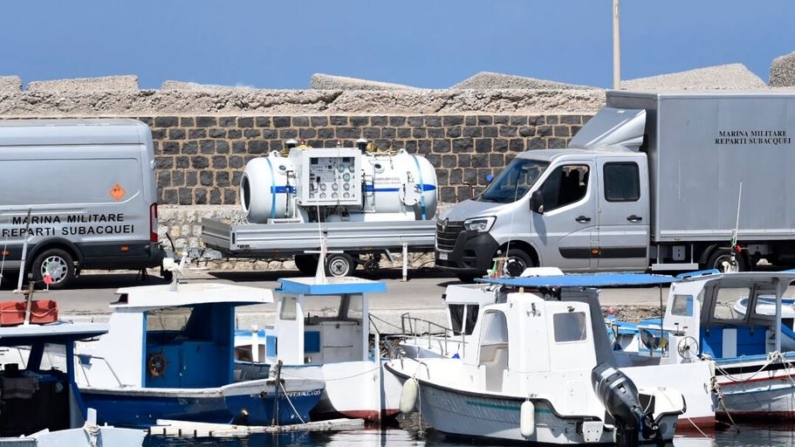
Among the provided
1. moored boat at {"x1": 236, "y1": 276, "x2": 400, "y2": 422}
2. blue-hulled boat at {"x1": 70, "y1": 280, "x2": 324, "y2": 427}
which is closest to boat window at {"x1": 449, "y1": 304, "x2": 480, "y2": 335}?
moored boat at {"x1": 236, "y1": 276, "x2": 400, "y2": 422}

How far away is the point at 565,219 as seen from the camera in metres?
23.8

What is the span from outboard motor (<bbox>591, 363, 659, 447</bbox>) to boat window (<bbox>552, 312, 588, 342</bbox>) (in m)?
0.83

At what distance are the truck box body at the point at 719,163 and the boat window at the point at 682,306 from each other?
513 cm

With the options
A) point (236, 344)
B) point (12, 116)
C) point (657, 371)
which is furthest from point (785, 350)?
point (12, 116)

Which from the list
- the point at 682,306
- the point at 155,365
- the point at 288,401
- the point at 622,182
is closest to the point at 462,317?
the point at 682,306

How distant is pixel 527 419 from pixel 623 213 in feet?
26.8

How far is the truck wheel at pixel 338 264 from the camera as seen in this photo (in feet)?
81.4

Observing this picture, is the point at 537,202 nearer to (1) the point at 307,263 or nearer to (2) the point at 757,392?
(1) the point at 307,263

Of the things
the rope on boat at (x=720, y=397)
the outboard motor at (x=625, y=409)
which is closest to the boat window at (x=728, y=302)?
the rope on boat at (x=720, y=397)

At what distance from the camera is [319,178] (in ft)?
83.3

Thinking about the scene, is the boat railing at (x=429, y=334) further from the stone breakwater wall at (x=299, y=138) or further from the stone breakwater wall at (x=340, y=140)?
the stone breakwater wall at (x=340, y=140)

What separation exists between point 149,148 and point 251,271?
432 cm

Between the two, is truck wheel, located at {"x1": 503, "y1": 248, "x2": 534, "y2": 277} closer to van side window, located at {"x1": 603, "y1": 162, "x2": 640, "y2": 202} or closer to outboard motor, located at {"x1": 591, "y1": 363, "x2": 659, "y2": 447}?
van side window, located at {"x1": 603, "y1": 162, "x2": 640, "y2": 202}

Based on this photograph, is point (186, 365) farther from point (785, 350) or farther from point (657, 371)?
point (785, 350)
